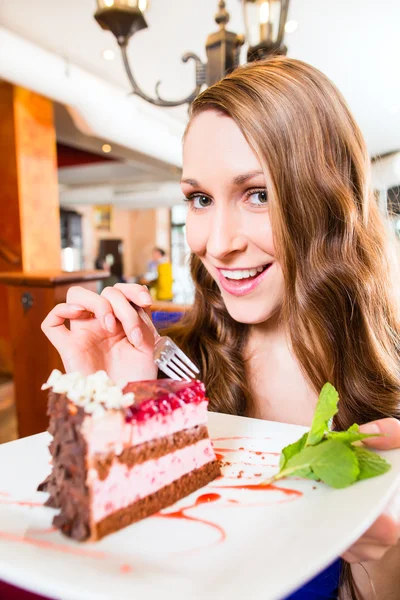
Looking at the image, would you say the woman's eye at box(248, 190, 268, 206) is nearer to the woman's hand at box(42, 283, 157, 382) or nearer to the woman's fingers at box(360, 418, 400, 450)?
the woman's hand at box(42, 283, 157, 382)

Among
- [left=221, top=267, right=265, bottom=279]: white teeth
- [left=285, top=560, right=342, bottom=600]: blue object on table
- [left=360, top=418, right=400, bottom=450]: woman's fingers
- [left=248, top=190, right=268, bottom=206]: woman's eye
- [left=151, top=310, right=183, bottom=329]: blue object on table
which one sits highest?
[left=248, top=190, right=268, bottom=206]: woman's eye

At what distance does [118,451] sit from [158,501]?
16 centimetres

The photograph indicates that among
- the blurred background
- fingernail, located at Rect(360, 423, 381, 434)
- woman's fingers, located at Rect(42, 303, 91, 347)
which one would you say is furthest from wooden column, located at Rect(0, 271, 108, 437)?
fingernail, located at Rect(360, 423, 381, 434)

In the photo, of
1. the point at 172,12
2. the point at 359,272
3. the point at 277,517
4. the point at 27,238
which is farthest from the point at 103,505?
the point at 27,238

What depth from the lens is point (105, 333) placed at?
5.07ft

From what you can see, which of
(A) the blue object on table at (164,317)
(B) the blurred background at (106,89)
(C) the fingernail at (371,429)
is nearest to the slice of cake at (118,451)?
(C) the fingernail at (371,429)

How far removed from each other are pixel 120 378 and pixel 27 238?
20.8 feet

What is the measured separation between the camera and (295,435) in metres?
1.23

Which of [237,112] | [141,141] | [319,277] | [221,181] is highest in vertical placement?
[141,141]

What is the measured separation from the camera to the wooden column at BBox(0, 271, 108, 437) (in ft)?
13.0

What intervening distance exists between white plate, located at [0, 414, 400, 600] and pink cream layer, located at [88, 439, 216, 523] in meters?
0.06

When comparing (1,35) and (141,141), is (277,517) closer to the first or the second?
(1,35)

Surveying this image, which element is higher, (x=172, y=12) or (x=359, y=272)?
(x=172, y=12)

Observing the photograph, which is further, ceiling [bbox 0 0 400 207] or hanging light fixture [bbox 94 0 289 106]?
ceiling [bbox 0 0 400 207]
